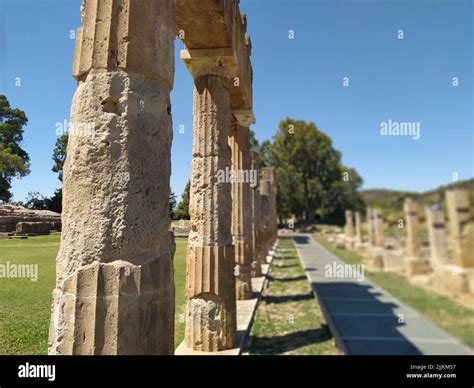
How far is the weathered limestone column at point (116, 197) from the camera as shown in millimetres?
2441

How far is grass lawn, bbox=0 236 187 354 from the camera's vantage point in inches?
161

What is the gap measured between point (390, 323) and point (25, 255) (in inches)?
269

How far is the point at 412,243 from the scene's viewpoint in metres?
2.38

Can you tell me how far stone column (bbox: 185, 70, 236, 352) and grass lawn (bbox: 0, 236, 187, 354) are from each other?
7.34 ft

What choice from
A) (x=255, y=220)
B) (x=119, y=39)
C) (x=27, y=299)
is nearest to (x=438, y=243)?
(x=119, y=39)

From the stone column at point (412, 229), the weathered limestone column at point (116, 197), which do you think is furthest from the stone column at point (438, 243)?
the weathered limestone column at point (116, 197)

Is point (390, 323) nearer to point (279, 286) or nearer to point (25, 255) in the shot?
point (279, 286)

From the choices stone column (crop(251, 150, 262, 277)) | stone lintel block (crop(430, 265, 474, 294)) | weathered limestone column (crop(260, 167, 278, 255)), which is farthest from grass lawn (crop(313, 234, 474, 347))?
weathered limestone column (crop(260, 167, 278, 255))

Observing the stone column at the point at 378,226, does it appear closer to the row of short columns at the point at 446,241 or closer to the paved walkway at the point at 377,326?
the row of short columns at the point at 446,241

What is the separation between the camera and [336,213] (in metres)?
5.26

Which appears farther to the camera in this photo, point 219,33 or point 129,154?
point 219,33

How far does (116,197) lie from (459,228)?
2.45 meters

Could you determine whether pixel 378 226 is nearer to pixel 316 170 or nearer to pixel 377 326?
pixel 316 170
